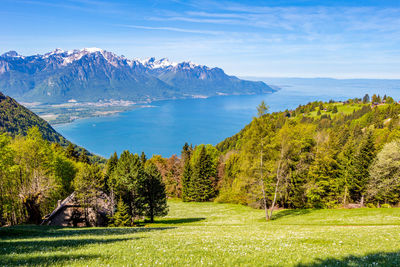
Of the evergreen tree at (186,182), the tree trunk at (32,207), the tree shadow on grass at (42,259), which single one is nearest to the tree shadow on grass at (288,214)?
the tree shadow on grass at (42,259)

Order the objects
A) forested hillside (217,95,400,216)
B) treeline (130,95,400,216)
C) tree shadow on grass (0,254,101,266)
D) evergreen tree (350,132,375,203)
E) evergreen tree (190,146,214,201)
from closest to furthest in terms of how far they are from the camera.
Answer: tree shadow on grass (0,254,101,266), treeline (130,95,400,216), forested hillside (217,95,400,216), evergreen tree (350,132,375,203), evergreen tree (190,146,214,201)

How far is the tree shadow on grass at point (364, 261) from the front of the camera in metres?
7.72

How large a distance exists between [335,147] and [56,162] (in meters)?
55.0

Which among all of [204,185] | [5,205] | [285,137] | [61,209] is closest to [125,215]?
[61,209]

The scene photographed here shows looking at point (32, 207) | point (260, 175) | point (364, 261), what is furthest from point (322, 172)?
point (32, 207)

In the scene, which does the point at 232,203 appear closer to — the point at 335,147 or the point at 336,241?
the point at 335,147

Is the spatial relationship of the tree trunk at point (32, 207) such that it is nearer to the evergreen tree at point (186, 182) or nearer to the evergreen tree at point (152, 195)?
the evergreen tree at point (152, 195)

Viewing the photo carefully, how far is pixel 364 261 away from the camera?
8.13 meters

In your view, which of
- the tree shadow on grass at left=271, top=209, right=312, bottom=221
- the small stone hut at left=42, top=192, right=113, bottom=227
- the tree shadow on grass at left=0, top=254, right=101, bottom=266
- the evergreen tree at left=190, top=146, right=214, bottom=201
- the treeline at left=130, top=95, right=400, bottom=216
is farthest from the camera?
the evergreen tree at left=190, top=146, right=214, bottom=201

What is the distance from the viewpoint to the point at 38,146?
35.9 m

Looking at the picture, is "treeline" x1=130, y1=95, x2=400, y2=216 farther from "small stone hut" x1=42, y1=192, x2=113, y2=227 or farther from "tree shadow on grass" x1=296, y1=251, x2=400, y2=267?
"small stone hut" x1=42, y1=192, x2=113, y2=227

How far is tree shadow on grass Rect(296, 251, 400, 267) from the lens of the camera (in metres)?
7.72

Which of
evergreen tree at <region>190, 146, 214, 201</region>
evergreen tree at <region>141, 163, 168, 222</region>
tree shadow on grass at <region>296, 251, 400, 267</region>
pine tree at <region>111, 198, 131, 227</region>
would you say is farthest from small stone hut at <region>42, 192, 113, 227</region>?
tree shadow on grass at <region>296, 251, 400, 267</region>

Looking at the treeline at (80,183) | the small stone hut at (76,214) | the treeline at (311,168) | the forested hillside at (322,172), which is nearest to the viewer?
the treeline at (311,168)
